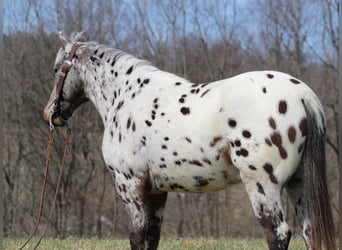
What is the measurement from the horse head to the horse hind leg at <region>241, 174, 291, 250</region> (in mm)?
2346

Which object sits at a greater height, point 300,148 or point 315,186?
point 300,148

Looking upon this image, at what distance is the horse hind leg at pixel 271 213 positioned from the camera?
3.77 meters

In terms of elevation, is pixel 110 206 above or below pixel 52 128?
below

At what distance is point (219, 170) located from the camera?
13.3ft

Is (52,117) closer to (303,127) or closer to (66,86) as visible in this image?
(66,86)

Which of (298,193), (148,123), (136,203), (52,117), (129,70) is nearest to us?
(298,193)

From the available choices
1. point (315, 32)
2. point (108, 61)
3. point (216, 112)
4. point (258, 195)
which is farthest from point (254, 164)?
point (315, 32)

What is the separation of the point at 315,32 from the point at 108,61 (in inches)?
407

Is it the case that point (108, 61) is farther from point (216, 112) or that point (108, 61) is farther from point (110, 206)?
point (110, 206)

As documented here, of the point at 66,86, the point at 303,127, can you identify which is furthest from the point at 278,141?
the point at 66,86

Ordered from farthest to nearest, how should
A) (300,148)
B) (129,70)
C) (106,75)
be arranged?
(106,75) < (129,70) < (300,148)

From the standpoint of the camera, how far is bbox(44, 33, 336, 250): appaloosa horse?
379cm

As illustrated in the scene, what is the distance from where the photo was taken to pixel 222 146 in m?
3.95

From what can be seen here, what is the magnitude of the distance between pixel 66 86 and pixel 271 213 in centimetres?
A: 258
